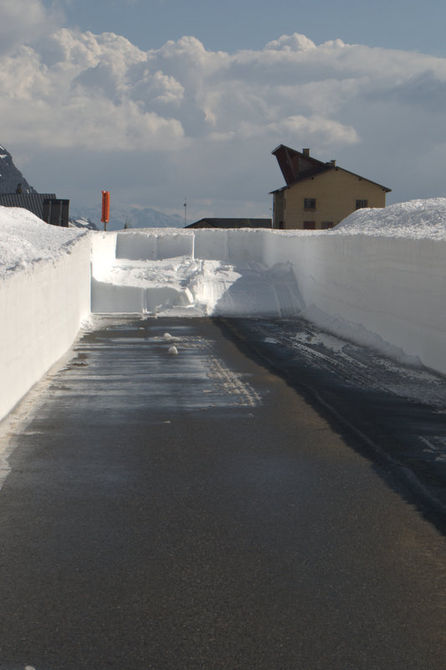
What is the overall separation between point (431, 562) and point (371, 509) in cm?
116

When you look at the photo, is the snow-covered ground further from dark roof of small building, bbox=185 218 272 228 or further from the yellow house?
dark roof of small building, bbox=185 218 272 228

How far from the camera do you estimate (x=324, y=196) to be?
66.8m

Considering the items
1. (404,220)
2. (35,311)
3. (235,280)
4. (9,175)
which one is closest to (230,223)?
(9,175)

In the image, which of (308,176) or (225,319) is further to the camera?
(308,176)

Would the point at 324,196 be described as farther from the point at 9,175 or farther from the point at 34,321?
the point at 9,175

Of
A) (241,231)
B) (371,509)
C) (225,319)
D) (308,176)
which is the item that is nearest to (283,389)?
(371,509)

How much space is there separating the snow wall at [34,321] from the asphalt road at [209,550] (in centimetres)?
72

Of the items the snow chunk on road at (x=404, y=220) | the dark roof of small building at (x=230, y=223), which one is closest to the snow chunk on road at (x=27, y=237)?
the snow chunk on road at (x=404, y=220)

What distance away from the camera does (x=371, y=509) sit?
6754mm

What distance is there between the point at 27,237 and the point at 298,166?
143 feet

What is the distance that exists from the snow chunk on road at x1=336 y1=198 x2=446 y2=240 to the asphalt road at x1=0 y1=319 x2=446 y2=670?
10529 millimetres

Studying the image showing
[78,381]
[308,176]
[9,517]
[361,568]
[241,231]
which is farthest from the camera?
[308,176]

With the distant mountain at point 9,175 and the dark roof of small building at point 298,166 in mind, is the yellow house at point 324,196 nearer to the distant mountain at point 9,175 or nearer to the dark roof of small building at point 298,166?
the dark roof of small building at point 298,166

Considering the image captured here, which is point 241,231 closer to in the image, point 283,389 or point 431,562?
point 283,389
